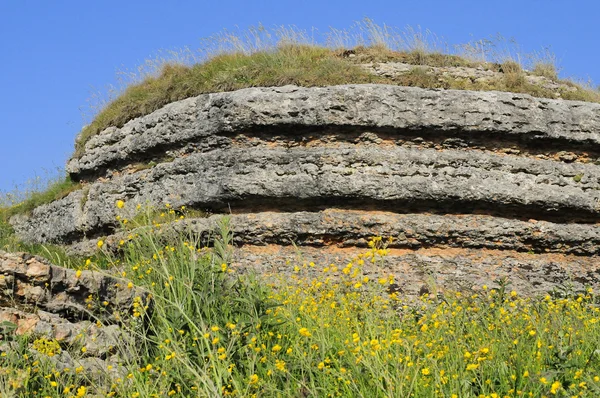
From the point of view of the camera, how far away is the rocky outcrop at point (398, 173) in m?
9.53

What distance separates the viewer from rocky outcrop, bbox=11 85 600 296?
31.3 ft

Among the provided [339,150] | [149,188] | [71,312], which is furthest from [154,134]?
[71,312]

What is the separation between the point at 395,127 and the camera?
32.2 ft

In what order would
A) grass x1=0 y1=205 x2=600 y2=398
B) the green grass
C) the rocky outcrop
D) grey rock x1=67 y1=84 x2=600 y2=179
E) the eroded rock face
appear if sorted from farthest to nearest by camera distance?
the green grass → grey rock x1=67 y1=84 x2=600 y2=179 → the rocky outcrop → the eroded rock face → grass x1=0 y1=205 x2=600 y2=398

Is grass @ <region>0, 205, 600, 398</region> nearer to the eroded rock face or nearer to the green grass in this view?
the eroded rock face

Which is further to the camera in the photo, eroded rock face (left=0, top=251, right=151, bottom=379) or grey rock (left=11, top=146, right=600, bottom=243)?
grey rock (left=11, top=146, right=600, bottom=243)

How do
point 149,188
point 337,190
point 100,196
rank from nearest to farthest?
point 337,190
point 149,188
point 100,196

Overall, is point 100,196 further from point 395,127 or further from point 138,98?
point 395,127

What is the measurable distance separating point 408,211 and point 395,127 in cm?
120

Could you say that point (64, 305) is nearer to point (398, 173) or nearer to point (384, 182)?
point (384, 182)

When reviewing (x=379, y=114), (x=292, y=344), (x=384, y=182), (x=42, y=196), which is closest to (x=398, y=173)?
(x=384, y=182)

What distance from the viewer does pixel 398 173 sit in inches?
380

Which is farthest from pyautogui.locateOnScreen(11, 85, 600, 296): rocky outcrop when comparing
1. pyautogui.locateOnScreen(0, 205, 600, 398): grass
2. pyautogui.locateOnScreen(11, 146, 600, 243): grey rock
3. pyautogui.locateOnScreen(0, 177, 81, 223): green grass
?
pyautogui.locateOnScreen(0, 205, 600, 398): grass

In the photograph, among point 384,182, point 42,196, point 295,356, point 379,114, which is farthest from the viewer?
point 42,196
